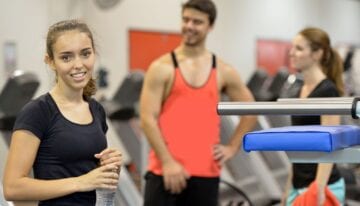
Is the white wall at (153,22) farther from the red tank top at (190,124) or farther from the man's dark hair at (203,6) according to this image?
the man's dark hair at (203,6)

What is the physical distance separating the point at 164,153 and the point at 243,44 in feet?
20.9

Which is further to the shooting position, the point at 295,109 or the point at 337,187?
the point at 337,187

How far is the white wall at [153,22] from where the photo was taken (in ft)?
19.9

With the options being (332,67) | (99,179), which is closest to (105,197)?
(99,179)

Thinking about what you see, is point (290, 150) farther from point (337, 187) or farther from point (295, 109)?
point (337, 187)

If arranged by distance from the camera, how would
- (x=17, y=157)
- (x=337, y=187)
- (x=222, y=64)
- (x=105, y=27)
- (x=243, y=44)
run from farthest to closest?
(x=243, y=44)
(x=105, y=27)
(x=222, y=64)
(x=337, y=187)
(x=17, y=157)

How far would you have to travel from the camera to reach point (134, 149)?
19.2 feet

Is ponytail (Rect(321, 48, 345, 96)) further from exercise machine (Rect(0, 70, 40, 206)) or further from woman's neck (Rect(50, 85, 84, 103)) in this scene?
exercise machine (Rect(0, 70, 40, 206))

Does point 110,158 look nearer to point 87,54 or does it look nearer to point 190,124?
point 87,54

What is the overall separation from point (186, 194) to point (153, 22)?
4.59m

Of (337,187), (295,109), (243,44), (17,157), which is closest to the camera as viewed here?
(295,109)

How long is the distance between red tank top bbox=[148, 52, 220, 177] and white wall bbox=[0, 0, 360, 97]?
1.98 ft

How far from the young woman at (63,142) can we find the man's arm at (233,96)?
134 cm

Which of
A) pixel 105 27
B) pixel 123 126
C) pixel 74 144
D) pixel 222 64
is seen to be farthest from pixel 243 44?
pixel 74 144
